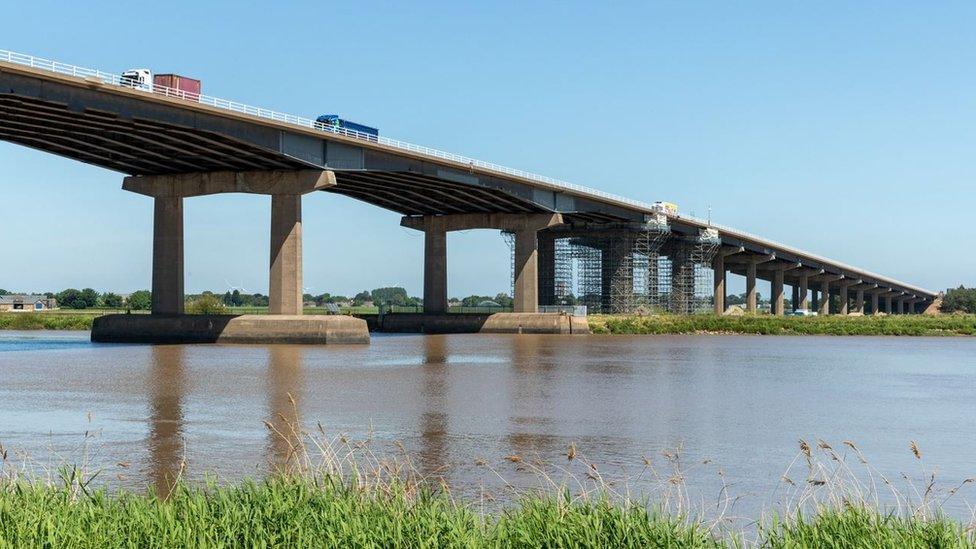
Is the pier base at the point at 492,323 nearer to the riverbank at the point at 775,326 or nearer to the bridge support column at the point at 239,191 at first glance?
the riverbank at the point at 775,326

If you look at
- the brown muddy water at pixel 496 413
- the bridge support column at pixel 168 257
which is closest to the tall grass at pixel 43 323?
the bridge support column at pixel 168 257

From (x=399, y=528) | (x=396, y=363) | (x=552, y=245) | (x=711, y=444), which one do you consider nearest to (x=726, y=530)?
(x=399, y=528)

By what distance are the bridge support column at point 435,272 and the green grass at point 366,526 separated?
98145mm

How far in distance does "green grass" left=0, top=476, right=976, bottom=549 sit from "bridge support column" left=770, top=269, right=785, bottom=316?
175 metres

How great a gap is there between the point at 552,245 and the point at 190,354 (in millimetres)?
79978

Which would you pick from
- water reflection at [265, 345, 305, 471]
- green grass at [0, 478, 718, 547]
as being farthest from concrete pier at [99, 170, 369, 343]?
green grass at [0, 478, 718, 547]

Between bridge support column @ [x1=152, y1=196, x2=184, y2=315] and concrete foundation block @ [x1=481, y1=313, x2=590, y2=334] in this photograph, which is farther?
concrete foundation block @ [x1=481, y1=313, x2=590, y2=334]

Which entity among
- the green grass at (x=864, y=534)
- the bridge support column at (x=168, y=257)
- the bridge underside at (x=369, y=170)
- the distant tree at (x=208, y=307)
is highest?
the bridge underside at (x=369, y=170)

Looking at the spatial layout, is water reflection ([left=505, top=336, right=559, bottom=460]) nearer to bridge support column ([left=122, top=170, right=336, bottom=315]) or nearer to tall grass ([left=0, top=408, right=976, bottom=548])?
tall grass ([left=0, top=408, right=976, bottom=548])

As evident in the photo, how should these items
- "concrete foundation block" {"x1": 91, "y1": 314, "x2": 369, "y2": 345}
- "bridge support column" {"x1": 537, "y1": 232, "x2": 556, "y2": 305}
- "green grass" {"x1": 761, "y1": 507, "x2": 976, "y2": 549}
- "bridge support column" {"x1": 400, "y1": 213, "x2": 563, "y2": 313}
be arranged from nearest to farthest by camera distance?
"green grass" {"x1": 761, "y1": 507, "x2": 976, "y2": 549} → "concrete foundation block" {"x1": 91, "y1": 314, "x2": 369, "y2": 345} → "bridge support column" {"x1": 400, "y1": 213, "x2": 563, "y2": 313} → "bridge support column" {"x1": 537, "y1": 232, "x2": 556, "y2": 305}

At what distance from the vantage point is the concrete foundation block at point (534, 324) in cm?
10569

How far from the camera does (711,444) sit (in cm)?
2508

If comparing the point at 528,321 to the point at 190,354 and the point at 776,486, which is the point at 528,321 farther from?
→ the point at 776,486

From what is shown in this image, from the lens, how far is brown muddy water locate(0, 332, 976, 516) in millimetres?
21000
